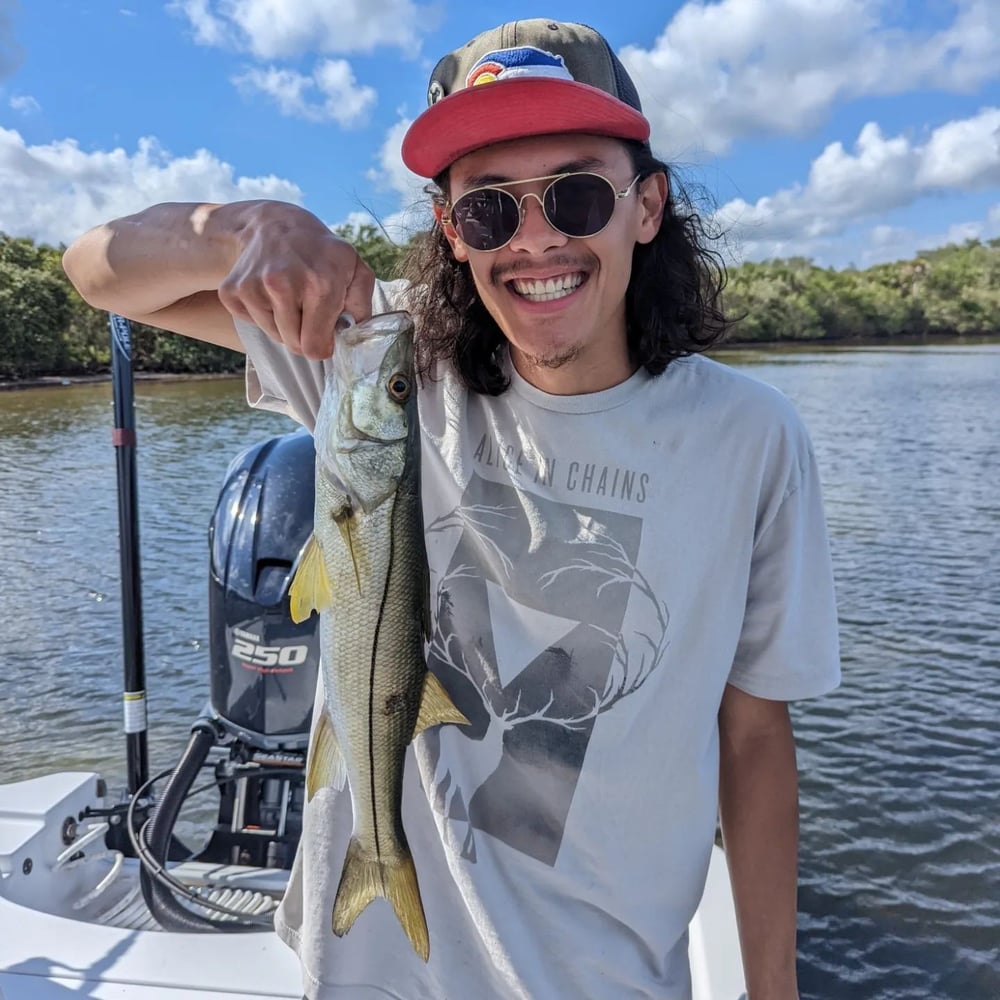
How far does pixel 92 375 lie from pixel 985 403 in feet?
126

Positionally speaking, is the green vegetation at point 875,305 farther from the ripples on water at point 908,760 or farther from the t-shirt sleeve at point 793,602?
the t-shirt sleeve at point 793,602

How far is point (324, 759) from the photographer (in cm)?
185

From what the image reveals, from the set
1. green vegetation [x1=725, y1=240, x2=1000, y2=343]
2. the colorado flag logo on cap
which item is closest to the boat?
the colorado flag logo on cap

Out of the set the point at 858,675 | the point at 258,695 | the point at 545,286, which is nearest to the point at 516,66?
the point at 545,286

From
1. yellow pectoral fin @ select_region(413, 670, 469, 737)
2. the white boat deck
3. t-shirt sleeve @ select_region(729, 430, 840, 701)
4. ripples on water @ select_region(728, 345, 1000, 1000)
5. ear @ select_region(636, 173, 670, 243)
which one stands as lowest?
ripples on water @ select_region(728, 345, 1000, 1000)

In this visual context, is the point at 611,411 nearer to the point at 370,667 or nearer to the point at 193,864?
the point at 370,667

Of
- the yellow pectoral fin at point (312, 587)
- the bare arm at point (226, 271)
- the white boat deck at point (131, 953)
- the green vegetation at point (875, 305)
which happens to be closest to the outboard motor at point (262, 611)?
the white boat deck at point (131, 953)

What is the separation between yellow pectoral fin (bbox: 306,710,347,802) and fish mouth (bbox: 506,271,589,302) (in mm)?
946

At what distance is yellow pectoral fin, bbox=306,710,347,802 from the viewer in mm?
1840

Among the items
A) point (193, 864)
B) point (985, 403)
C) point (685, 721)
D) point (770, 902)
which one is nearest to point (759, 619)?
point (685, 721)

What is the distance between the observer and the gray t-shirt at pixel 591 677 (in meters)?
1.81

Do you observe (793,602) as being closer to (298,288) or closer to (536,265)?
(536,265)

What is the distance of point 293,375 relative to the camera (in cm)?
201

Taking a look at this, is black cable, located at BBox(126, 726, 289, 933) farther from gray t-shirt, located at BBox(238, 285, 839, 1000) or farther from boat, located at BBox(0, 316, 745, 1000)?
gray t-shirt, located at BBox(238, 285, 839, 1000)
